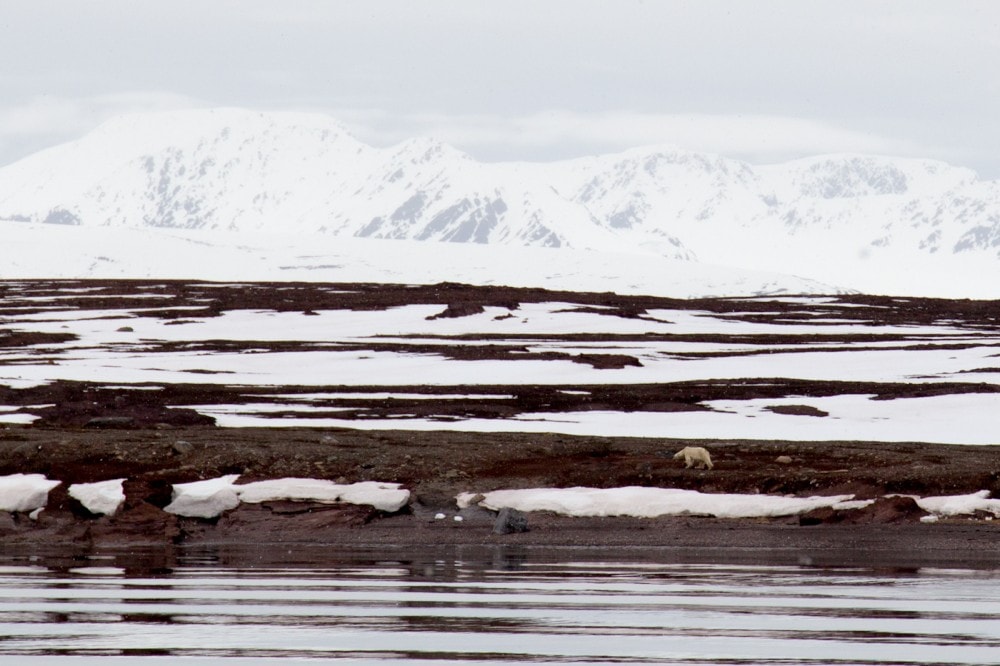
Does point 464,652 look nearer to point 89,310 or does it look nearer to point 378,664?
point 378,664

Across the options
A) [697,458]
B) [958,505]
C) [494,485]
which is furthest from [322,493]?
[958,505]

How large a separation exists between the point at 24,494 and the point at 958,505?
48.0ft

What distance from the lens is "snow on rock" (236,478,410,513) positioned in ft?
84.3

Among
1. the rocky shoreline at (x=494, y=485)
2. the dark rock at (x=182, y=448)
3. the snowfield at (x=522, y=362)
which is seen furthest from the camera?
the snowfield at (x=522, y=362)

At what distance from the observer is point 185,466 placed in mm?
28672

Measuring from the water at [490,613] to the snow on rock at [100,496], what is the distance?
4.24 meters

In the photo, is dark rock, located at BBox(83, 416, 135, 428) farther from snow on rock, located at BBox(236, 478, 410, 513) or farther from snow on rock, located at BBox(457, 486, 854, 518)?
snow on rock, located at BBox(457, 486, 854, 518)

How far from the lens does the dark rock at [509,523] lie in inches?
953

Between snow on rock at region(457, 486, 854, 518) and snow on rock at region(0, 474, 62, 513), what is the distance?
665cm

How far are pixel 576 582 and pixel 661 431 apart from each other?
68.8ft

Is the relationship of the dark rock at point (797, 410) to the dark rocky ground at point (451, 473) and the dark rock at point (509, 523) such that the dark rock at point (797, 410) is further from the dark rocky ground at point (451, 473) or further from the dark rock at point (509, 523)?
the dark rock at point (509, 523)

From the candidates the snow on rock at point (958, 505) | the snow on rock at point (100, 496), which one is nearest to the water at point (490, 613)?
the snow on rock at point (100, 496)

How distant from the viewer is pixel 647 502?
2542 cm

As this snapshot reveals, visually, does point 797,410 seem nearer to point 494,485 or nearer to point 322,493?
point 494,485
